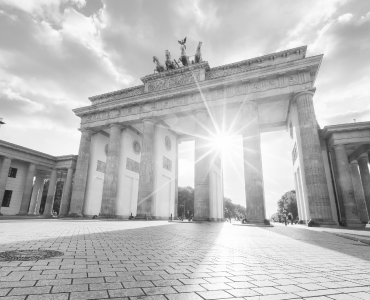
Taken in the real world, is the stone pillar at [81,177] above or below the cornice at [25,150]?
below

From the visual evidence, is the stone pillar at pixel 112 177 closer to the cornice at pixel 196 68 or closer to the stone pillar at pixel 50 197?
the cornice at pixel 196 68

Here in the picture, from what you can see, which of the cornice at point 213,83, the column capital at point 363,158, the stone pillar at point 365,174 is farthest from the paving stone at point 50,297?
the stone pillar at point 365,174

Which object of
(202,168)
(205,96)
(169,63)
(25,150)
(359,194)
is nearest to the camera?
(202,168)

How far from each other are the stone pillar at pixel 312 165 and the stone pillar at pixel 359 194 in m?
7.29

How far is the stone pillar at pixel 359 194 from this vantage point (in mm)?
22109

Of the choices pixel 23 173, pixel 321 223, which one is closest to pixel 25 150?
pixel 23 173

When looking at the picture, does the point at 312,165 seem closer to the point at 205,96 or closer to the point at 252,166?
the point at 252,166

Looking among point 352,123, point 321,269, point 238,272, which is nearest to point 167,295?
point 238,272

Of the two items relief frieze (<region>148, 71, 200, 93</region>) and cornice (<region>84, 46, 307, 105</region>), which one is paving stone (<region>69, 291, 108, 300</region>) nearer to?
cornice (<region>84, 46, 307, 105</region>)

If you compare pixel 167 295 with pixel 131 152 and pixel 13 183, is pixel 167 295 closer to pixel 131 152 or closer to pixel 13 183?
pixel 131 152

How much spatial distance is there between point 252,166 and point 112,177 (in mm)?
16361

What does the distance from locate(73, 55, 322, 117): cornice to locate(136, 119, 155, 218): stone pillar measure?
122 inches

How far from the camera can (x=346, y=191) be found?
1945 cm

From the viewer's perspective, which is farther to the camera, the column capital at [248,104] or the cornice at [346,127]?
the column capital at [248,104]
